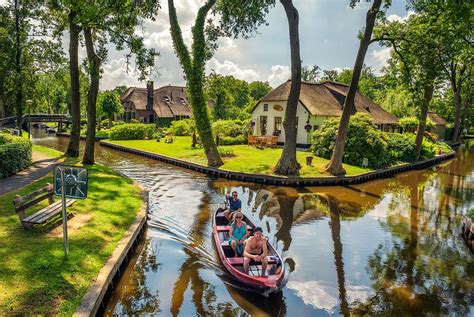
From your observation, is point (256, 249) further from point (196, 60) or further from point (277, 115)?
point (277, 115)

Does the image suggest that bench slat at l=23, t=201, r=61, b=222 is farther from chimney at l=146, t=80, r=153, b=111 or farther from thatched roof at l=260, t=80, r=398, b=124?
chimney at l=146, t=80, r=153, b=111

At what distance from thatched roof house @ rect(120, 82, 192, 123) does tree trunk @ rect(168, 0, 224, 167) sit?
3306cm

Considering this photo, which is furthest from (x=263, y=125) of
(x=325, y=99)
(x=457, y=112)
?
(x=457, y=112)

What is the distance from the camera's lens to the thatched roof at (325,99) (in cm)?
3443

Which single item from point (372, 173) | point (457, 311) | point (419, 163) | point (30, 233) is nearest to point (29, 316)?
point (30, 233)

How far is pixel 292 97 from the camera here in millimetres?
22125

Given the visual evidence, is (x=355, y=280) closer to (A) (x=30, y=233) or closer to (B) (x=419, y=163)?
(A) (x=30, y=233)

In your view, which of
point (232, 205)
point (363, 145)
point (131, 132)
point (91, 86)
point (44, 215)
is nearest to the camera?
point (44, 215)

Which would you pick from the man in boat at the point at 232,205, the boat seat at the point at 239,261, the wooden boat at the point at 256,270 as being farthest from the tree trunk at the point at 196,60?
the boat seat at the point at 239,261

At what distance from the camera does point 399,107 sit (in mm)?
55062

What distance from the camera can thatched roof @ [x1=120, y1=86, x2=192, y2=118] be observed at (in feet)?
188

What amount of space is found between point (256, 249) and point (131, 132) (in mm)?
36506

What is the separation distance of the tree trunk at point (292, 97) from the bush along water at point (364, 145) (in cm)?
587

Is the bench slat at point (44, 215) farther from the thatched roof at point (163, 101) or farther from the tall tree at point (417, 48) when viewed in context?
the thatched roof at point (163, 101)
